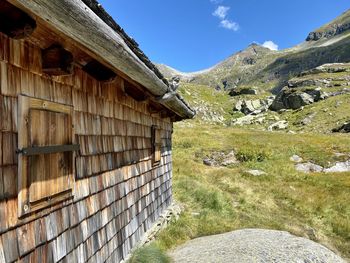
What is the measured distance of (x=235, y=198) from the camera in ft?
56.0

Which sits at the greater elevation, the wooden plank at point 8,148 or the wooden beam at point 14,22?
the wooden beam at point 14,22

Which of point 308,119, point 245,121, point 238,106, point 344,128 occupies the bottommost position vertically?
point 344,128

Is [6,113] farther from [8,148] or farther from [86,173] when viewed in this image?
[86,173]

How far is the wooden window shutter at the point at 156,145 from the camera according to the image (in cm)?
994

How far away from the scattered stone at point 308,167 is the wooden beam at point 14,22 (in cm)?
2530

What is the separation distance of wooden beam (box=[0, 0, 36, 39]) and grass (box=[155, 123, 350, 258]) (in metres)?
6.56

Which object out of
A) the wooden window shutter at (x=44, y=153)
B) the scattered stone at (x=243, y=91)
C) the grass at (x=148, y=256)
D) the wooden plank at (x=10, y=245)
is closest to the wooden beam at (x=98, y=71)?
the wooden window shutter at (x=44, y=153)

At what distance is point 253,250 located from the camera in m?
8.38

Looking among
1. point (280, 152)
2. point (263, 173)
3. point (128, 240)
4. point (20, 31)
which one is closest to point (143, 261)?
point (128, 240)

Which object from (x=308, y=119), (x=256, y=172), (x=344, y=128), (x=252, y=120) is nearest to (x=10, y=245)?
(x=256, y=172)

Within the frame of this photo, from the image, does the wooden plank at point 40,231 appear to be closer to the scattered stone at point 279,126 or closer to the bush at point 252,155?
the bush at point 252,155

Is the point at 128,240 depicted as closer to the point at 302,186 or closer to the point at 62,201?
the point at 62,201

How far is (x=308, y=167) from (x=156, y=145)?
65.0 ft

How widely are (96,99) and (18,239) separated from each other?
2.73 meters
